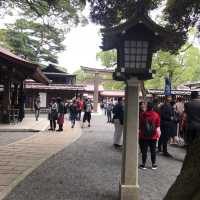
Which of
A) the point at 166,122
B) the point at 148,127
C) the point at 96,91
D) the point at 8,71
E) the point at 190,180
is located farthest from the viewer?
the point at 96,91

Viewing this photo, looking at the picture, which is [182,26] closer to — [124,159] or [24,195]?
[124,159]

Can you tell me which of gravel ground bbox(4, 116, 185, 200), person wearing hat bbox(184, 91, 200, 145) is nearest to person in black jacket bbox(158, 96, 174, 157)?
gravel ground bbox(4, 116, 185, 200)

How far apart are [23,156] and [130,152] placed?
4.86 m

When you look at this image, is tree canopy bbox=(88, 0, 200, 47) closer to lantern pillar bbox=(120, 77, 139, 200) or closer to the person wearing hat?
the person wearing hat

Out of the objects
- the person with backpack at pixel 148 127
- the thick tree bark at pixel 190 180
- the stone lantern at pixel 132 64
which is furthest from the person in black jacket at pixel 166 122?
the thick tree bark at pixel 190 180

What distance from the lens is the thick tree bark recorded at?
12.0ft

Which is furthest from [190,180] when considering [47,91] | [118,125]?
[47,91]

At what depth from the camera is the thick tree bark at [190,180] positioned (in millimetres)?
3658

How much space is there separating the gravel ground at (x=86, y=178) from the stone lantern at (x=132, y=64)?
0.47 metres

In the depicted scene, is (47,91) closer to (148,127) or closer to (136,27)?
(148,127)

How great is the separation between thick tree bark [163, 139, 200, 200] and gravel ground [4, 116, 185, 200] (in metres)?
3.47

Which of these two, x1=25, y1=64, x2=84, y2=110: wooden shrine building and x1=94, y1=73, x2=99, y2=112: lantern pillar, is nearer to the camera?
x1=25, y1=64, x2=84, y2=110: wooden shrine building

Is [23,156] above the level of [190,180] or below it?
below

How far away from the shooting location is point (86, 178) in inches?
343
